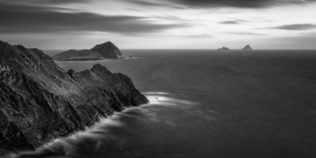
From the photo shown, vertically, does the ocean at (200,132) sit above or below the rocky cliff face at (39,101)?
below

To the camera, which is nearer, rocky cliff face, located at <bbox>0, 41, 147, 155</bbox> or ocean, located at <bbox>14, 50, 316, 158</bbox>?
rocky cliff face, located at <bbox>0, 41, 147, 155</bbox>

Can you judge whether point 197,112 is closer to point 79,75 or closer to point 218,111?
point 218,111

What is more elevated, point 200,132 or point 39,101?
point 39,101

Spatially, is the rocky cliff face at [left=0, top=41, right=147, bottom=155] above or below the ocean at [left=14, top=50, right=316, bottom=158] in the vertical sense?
above

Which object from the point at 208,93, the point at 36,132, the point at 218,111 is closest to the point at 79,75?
the point at 36,132

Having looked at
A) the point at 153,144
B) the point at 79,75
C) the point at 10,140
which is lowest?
the point at 153,144

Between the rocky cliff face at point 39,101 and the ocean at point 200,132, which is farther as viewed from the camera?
the ocean at point 200,132

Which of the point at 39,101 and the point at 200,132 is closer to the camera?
the point at 39,101

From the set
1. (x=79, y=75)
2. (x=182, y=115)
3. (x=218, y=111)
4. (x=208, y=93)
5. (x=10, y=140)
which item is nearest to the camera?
(x=10, y=140)
